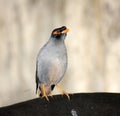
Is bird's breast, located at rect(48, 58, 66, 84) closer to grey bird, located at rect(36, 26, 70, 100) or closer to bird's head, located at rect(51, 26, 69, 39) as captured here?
grey bird, located at rect(36, 26, 70, 100)

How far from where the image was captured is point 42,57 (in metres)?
3.21

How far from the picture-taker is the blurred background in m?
5.19

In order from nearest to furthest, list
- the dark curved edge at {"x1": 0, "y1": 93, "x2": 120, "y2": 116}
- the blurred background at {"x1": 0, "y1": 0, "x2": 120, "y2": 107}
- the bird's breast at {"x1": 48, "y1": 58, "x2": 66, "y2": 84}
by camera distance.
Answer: the dark curved edge at {"x1": 0, "y1": 93, "x2": 120, "y2": 116}, the bird's breast at {"x1": 48, "y1": 58, "x2": 66, "y2": 84}, the blurred background at {"x1": 0, "y1": 0, "x2": 120, "y2": 107}

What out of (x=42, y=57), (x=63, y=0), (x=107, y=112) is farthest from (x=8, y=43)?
(x=107, y=112)

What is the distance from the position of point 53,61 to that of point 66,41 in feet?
6.67

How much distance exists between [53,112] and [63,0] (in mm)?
2499

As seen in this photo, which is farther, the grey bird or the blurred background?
the blurred background

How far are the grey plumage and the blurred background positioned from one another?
1.83 metres

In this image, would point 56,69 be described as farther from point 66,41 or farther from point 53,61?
point 66,41

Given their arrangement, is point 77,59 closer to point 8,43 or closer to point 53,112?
point 8,43

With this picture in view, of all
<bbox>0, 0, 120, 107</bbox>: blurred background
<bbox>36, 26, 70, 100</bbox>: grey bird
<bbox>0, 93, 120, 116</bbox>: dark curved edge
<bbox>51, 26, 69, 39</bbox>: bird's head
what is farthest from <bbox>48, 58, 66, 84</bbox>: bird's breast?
<bbox>0, 0, 120, 107</bbox>: blurred background

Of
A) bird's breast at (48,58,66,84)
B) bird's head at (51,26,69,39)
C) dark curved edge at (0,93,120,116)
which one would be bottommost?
dark curved edge at (0,93,120,116)

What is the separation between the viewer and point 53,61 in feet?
10.6

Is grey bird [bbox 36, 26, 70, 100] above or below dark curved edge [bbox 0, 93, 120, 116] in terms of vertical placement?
above
